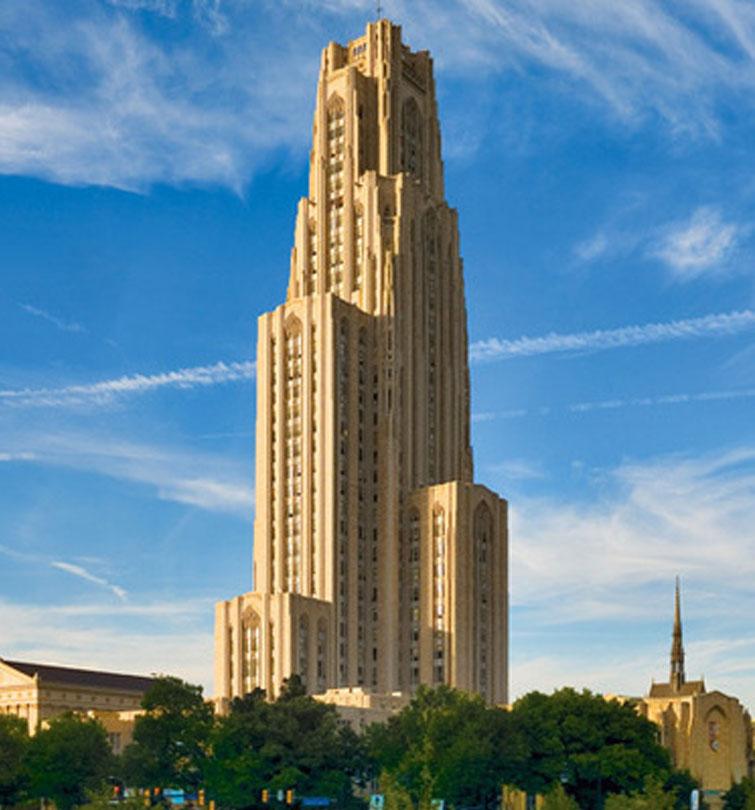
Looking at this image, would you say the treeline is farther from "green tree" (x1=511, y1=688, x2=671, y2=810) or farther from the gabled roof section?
the gabled roof section

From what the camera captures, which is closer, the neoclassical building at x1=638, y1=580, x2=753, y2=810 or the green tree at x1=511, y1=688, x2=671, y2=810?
the green tree at x1=511, y1=688, x2=671, y2=810

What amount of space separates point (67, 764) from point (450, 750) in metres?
34.5

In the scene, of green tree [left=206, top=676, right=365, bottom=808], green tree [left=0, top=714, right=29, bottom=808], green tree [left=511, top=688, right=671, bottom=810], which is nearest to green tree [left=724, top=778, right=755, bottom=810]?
green tree [left=511, top=688, right=671, bottom=810]

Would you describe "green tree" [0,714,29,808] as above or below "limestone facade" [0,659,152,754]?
below

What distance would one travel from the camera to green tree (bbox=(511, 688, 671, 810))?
141m

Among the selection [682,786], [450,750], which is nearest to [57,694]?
[450,750]

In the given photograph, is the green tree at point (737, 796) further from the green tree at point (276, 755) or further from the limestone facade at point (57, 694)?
the limestone facade at point (57, 694)

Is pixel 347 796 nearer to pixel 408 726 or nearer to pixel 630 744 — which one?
pixel 408 726

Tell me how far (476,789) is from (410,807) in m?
35.1

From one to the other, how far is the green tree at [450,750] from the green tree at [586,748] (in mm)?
2851

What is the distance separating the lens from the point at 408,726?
14062 centimetres

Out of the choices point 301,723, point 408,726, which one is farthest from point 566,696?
point 301,723

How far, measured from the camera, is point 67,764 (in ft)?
444

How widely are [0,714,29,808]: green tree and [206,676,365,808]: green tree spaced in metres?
16.7
